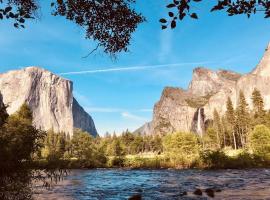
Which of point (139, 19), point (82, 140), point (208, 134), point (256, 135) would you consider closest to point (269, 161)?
point (256, 135)

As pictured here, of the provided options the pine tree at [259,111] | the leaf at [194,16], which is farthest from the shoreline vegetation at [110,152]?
the leaf at [194,16]

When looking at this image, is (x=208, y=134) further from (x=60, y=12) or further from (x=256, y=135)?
(x=60, y=12)

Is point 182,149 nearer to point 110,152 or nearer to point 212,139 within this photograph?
point 110,152

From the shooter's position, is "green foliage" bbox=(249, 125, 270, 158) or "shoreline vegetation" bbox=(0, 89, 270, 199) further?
"green foliage" bbox=(249, 125, 270, 158)

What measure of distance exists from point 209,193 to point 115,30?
20520 millimetres

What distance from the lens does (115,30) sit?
238 inches

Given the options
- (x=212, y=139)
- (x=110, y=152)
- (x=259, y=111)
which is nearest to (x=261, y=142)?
(x=110, y=152)

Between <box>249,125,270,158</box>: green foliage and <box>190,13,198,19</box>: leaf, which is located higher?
<box>249,125,270,158</box>: green foliage

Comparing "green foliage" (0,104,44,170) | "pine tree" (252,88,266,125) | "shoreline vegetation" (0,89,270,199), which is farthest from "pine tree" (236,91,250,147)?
"green foliage" (0,104,44,170)

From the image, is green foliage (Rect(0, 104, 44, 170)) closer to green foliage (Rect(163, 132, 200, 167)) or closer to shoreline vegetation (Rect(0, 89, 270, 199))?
shoreline vegetation (Rect(0, 89, 270, 199))

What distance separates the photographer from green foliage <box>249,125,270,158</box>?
185 ft

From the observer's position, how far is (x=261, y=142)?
58.4 metres

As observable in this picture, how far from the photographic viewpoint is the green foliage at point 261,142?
2215 inches

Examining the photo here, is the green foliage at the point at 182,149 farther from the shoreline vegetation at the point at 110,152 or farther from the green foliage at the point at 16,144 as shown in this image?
the green foliage at the point at 16,144
